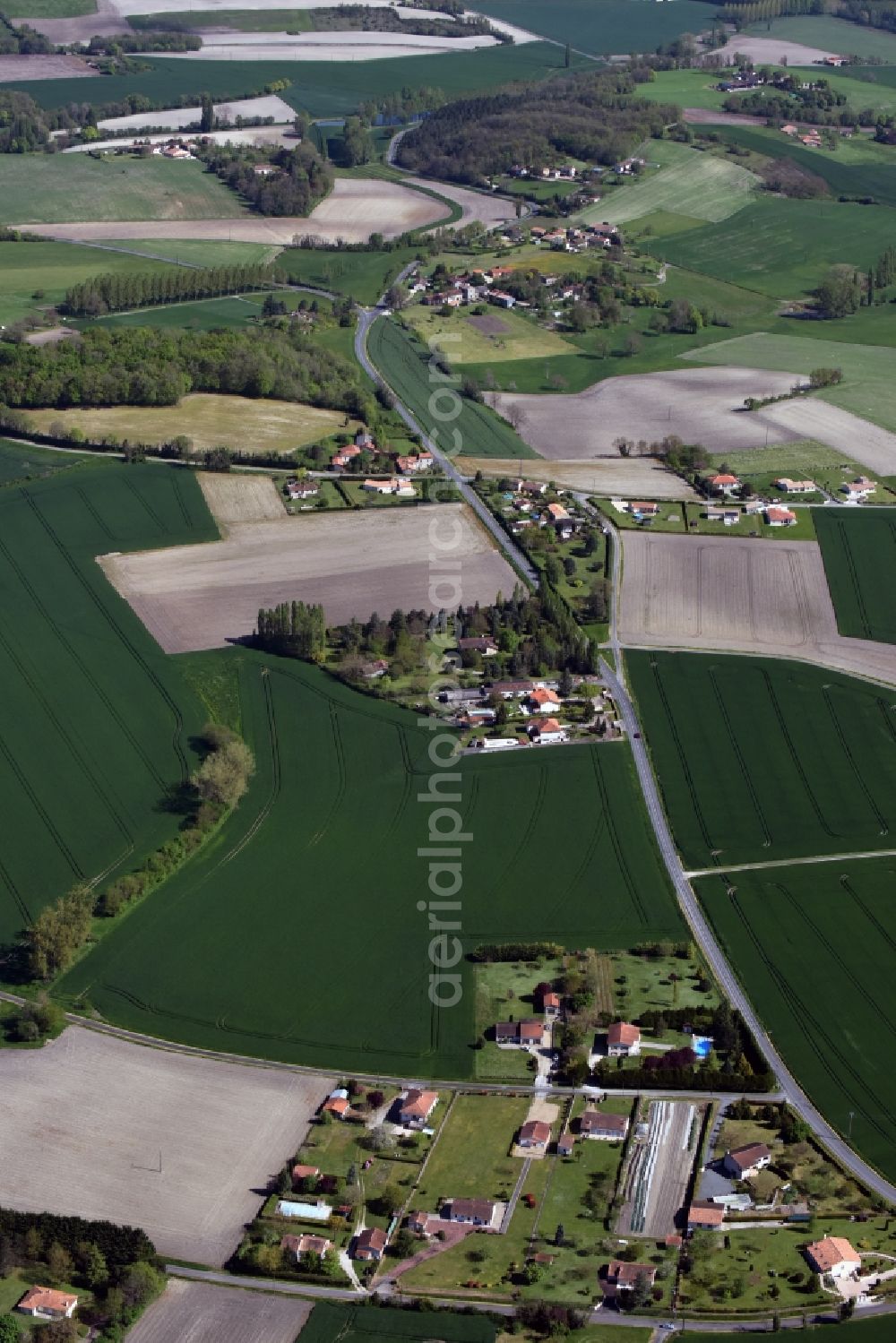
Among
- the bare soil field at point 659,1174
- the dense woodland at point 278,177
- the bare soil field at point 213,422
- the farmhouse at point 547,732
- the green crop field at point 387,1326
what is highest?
the dense woodland at point 278,177

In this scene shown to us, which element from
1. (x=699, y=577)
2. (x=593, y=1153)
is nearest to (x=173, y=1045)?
(x=593, y=1153)

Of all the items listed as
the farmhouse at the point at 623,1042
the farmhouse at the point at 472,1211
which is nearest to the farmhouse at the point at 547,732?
the farmhouse at the point at 623,1042

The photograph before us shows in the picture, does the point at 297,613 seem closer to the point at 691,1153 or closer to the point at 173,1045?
the point at 173,1045

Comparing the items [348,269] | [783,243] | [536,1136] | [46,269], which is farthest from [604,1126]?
[783,243]

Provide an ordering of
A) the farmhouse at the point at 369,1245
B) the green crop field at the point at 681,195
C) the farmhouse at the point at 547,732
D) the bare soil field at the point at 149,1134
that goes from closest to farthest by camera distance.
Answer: the farmhouse at the point at 369,1245 → the bare soil field at the point at 149,1134 → the farmhouse at the point at 547,732 → the green crop field at the point at 681,195

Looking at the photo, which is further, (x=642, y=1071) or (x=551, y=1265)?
(x=642, y=1071)

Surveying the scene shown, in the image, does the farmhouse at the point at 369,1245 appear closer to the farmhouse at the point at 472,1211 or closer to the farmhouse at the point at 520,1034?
the farmhouse at the point at 472,1211

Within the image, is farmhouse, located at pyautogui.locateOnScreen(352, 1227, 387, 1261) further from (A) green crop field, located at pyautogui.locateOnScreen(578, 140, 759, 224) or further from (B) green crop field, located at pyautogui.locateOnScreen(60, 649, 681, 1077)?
(A) green crop field, located at pyautogui.locateOnScreen(578, 140, 759, 224)
